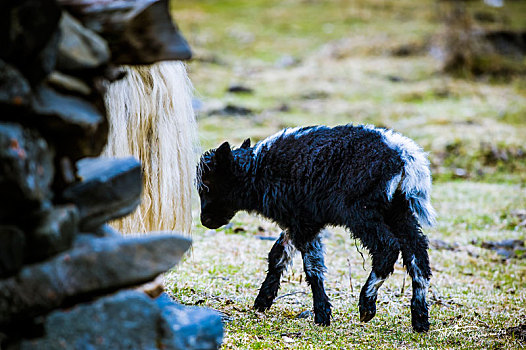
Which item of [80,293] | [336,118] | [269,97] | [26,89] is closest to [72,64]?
[26,89]

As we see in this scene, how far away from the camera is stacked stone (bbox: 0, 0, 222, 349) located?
9.22 ft

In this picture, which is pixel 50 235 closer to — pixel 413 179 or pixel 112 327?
pixel 112 327

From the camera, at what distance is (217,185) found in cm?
662

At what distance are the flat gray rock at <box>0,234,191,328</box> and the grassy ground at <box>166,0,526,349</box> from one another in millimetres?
1945

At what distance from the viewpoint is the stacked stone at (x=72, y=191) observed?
9.22ft

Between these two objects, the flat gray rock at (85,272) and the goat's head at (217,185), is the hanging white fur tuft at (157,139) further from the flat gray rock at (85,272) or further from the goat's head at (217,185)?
the flat gray rock at (85,272)

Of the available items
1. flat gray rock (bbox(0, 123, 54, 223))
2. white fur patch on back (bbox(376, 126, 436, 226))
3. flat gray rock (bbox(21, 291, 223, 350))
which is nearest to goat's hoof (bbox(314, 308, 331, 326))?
white fur patch on back (bbox(376, 126, 436, 226))

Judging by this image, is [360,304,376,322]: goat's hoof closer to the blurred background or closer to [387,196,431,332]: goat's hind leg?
[387,196,431,332]: goat's hind leg

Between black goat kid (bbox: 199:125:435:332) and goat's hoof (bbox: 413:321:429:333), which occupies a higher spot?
black goat kid (bbox: 199:125:435:332)

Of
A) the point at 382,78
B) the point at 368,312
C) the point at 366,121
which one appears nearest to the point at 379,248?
the point at 368,312

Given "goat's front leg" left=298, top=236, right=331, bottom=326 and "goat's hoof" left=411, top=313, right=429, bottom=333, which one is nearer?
"goat's hoof" left=411, top=313, right=429, bottom=333

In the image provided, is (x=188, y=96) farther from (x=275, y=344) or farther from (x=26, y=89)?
(x=26, y=89)

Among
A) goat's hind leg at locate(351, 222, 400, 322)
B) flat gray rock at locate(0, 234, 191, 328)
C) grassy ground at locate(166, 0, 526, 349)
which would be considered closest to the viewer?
flat gray rock at locate(0, 234, 191, 328)

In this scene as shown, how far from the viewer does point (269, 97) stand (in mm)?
24297
